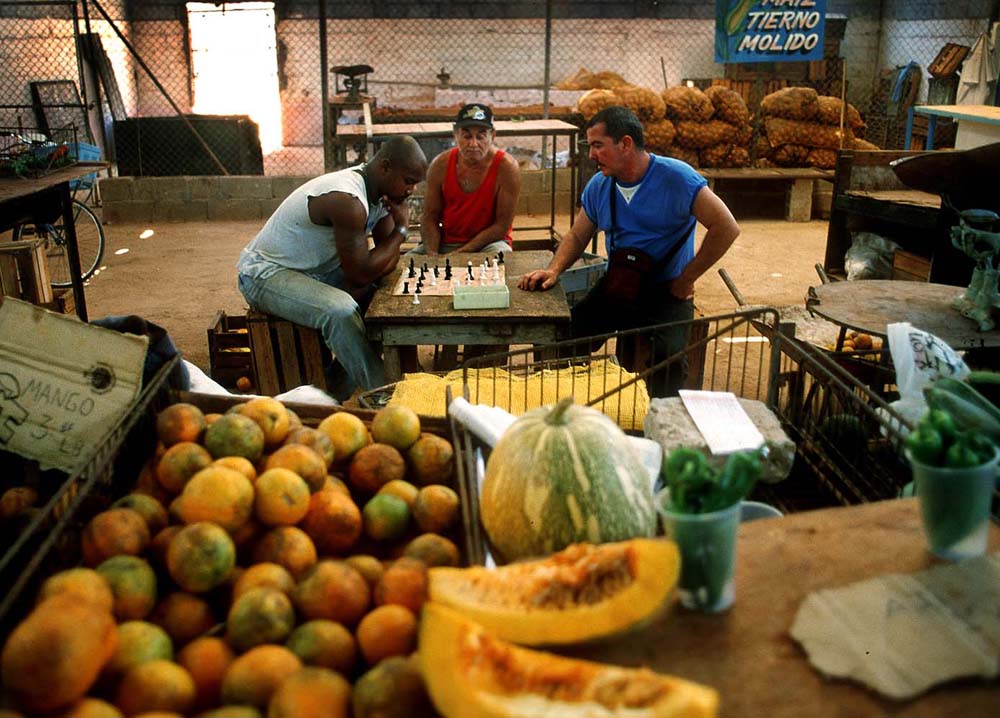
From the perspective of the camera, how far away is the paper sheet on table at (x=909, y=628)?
1.35 meters

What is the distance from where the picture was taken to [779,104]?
13.2 metres


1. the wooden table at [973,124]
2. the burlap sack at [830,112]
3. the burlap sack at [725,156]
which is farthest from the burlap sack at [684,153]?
the wooden table at [973,124]

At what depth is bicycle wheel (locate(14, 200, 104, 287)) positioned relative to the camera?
337 inches

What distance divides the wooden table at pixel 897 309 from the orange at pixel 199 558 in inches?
125

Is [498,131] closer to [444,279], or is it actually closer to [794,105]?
[444,279]

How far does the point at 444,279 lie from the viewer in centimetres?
489

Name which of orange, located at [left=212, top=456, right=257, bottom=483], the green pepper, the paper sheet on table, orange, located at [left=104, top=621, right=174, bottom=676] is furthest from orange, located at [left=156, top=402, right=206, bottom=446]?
the green pepper

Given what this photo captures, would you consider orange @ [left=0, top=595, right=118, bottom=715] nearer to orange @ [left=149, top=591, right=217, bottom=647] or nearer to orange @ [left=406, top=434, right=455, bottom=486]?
orange @ [left=149, top=591, right=217, bottom=647]

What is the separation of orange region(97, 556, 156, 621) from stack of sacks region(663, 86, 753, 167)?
1210 centimetres

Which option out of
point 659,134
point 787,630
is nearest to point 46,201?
point 787,630

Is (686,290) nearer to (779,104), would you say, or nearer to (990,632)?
(990,632)

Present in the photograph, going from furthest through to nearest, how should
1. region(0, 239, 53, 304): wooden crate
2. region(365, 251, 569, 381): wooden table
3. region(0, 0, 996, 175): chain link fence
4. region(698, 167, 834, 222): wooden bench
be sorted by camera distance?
region(0, 0, 996, 175): chain link fence → region(698, 167, 834, 222): wooden bench → region(0, 239, 53, 304): wooden crate → region(365, 251, 569, 381): wooden table

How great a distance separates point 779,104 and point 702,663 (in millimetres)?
13154

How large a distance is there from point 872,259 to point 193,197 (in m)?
8.83
